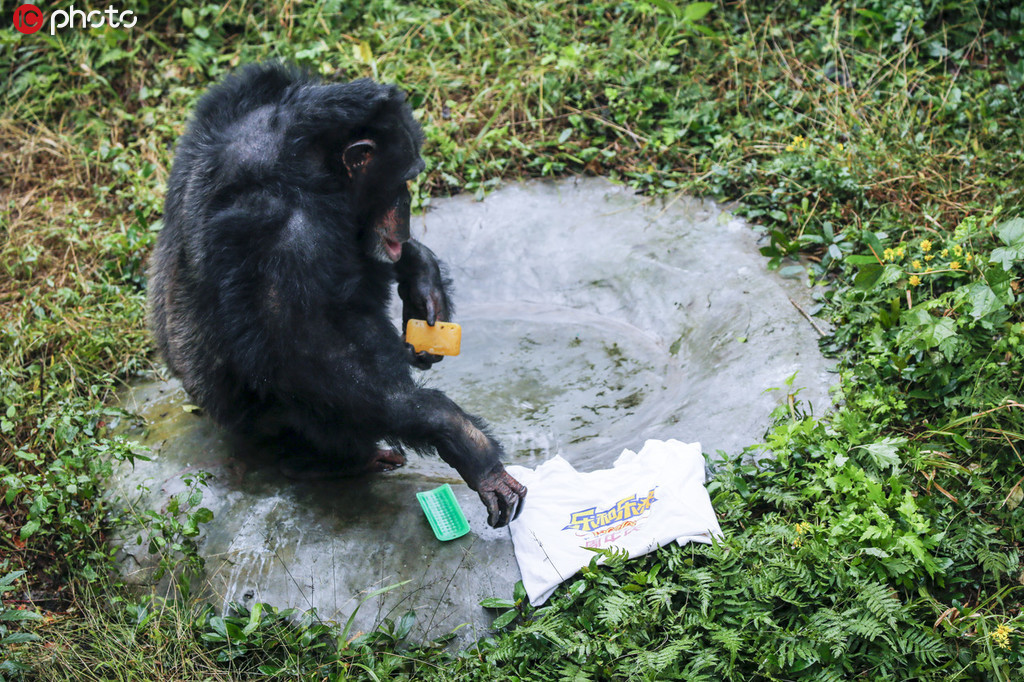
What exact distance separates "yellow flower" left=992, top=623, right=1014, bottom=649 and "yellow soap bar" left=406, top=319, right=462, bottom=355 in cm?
264

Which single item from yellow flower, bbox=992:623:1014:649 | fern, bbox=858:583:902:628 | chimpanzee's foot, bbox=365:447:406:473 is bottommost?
chimpanzee's foot, bbox=365:447:406:473

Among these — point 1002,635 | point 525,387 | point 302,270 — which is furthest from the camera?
point 525,387

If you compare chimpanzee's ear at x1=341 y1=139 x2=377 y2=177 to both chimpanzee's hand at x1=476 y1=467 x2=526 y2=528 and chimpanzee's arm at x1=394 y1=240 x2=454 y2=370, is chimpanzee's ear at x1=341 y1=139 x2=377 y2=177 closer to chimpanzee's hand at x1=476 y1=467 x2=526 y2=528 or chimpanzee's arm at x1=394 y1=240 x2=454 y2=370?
chimpanzee's arm at x1=394 y1=240 x2=454 y2=370

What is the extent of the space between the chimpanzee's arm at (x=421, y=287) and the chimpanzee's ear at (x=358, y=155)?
2.31 ft

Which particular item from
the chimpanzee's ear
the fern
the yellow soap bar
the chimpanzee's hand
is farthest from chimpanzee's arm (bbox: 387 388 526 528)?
the fern

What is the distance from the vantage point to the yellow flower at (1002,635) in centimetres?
316

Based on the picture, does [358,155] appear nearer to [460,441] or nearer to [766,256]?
[460,441]

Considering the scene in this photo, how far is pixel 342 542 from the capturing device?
3885 millimetres

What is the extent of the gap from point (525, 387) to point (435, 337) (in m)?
0.82

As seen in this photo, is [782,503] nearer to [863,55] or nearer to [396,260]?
[396,260]

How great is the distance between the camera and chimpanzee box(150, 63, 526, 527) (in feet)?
11.7

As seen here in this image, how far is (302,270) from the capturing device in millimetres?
3535

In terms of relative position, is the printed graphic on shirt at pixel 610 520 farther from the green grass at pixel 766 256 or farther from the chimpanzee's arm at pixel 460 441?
the chimpanzee's arm at pixel 460 441

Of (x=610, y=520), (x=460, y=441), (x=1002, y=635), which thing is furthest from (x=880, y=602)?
(x=460, y=441)
